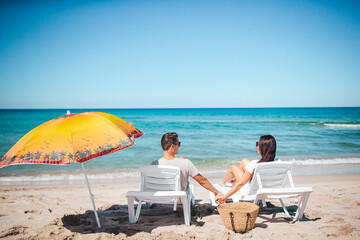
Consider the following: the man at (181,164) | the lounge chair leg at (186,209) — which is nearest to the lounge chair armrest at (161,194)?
the lounge chair leg at (186,209)

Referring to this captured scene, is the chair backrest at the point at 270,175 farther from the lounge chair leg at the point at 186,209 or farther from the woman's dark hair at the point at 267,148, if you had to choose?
the lounge chair leg at the point at 186,209

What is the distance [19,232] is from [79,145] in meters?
1.98

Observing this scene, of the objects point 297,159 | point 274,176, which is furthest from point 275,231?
point 297,159

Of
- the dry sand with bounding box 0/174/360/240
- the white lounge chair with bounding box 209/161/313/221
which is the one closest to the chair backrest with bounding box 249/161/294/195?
the white lounge chair with bounding box 209/161/313/221

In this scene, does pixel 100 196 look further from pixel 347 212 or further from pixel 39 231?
pixel 347 212

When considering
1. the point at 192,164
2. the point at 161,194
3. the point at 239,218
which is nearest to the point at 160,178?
the point at 161,194

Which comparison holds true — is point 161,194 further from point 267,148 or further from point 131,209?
point 267,148

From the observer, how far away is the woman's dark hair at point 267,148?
3.84m

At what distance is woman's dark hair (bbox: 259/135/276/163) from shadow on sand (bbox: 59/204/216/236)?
140 centimetres

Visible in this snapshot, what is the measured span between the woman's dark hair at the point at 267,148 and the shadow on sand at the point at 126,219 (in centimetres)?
140

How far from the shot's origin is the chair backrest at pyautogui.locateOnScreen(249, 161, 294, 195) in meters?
3.64

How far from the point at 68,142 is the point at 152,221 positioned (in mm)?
2028

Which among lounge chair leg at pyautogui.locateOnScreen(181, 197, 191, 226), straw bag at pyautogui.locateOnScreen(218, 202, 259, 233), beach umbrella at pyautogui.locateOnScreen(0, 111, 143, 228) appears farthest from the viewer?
lounge chair leg at pyautogui.locateOnScreen(181, 197, 191, 226)

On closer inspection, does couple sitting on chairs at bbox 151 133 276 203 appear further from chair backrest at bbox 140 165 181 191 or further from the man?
chair backrest at bbox 140 165 181 191
